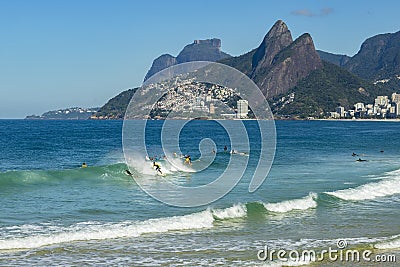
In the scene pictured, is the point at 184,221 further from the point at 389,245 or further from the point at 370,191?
the point at 370,191

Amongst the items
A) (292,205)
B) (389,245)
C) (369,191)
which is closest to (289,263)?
(389,245)

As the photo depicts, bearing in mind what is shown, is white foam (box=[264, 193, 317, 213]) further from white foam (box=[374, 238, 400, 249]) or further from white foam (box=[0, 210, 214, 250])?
white foam (box=[374, 238, 400, 249])

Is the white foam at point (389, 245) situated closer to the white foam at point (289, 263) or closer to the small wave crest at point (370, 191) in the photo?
the white foam at point (289, 263)

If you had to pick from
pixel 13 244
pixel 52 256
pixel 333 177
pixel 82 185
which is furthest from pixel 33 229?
pixel 333 177

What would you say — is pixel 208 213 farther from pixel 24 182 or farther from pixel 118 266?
pixel 24 182

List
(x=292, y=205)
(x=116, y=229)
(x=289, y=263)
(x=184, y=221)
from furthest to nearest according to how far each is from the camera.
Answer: (x=292, y=205) < (x=184, y=221) < (x=116, y=229) < (x=289, y=263)
